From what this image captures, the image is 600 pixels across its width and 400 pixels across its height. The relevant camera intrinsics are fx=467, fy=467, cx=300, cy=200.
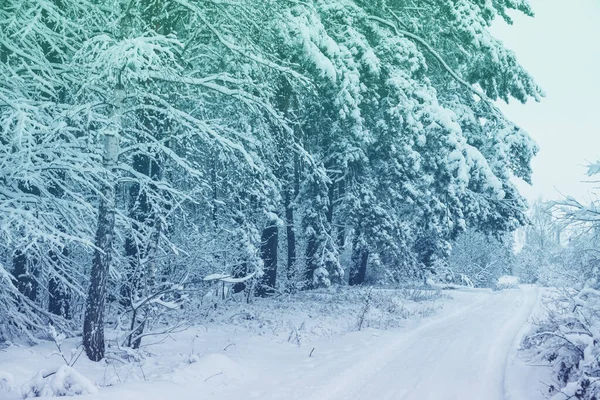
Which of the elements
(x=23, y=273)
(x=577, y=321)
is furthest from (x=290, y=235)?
(x=577, y=321)

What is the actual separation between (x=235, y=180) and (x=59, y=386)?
20.0ft

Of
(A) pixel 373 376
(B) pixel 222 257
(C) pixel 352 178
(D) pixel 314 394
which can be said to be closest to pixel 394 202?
(C) pixel 352 178

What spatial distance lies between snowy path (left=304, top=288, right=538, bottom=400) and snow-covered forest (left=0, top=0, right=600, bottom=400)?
0.16 meters

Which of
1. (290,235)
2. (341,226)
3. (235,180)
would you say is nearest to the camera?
(235,180)

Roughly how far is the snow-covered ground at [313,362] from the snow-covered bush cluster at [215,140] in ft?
2.57

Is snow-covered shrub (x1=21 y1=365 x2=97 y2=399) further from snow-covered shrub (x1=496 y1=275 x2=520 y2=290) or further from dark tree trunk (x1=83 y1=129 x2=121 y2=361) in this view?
snow-covered shrub (x1=496 y1=275 x2=520 y2=290)

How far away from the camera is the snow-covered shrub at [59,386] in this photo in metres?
5.27

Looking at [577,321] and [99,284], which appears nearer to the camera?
[99,284]

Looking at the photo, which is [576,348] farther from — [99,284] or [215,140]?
[99,284]

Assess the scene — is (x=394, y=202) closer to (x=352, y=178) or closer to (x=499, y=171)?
(x=352, y=178)

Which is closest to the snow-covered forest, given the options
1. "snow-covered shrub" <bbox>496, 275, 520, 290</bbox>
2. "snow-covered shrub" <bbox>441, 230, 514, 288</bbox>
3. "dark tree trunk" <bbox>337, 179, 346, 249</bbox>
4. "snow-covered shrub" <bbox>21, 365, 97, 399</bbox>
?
"snow-covered shrub" <bbox>21, 365, 97, 399</bbox>

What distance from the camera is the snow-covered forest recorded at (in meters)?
6.70

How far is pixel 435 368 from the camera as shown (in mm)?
8133

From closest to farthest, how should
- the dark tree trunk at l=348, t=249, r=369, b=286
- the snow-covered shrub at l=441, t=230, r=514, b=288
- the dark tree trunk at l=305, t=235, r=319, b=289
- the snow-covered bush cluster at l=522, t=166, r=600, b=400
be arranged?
1. the snow-covered bush cluster at l=522, t=166, r=600, b=400
2. the dark tree trunk at l=305, t=235, r=319, b=289
3. the dark tree trunk at l=348, t=249, r=369, b=286
4. the snow-covered shrub at l=441, t=230, r=514, b=288
